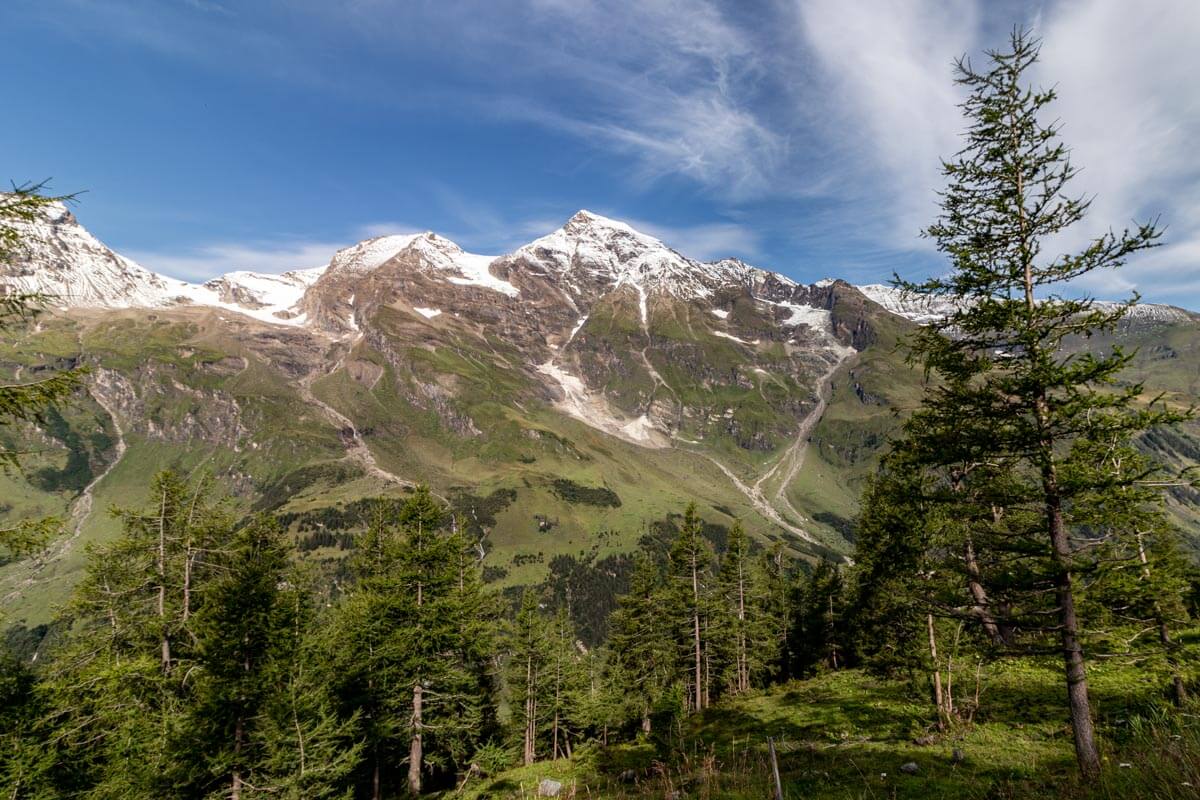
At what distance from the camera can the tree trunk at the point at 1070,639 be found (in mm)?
11086

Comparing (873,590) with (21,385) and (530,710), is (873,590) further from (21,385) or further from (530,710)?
(21,385)

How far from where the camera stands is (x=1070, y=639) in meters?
11.9

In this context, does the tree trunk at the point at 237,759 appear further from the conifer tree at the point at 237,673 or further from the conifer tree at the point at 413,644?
the conifer tree at the point at 413,644

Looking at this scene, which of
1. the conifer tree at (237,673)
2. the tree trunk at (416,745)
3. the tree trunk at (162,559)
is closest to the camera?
the conifer tree at (237,673)

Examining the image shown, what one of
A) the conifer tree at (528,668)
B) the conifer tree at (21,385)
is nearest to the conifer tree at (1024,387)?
the conifer tree at (21,385)

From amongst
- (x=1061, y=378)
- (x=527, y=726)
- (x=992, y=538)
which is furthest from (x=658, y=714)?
(x=527, y=726)

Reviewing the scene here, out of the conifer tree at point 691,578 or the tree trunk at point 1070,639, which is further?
the conifer tree at point 691,578

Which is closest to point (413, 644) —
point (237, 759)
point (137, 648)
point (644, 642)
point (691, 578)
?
point (237, 759)

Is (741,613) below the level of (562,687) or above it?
above

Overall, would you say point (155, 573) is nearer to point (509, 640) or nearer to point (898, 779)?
point (509, 640)

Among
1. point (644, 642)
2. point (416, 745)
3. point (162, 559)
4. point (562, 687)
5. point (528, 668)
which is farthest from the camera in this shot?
point (644, 642)

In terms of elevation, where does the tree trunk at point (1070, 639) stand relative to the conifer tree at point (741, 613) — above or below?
above

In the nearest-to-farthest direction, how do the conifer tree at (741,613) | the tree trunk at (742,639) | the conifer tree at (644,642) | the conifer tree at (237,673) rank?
the conifer tree at (237,673) < the conifer tree at (644,642) < the conifer tree at (741,613) < the tree trunk at (742,639)

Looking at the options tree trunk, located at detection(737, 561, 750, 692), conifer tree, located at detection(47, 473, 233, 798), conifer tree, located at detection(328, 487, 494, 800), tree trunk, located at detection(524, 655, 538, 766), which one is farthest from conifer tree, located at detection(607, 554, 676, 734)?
conifer tree, located at detection(47, 473, 233, 798)
